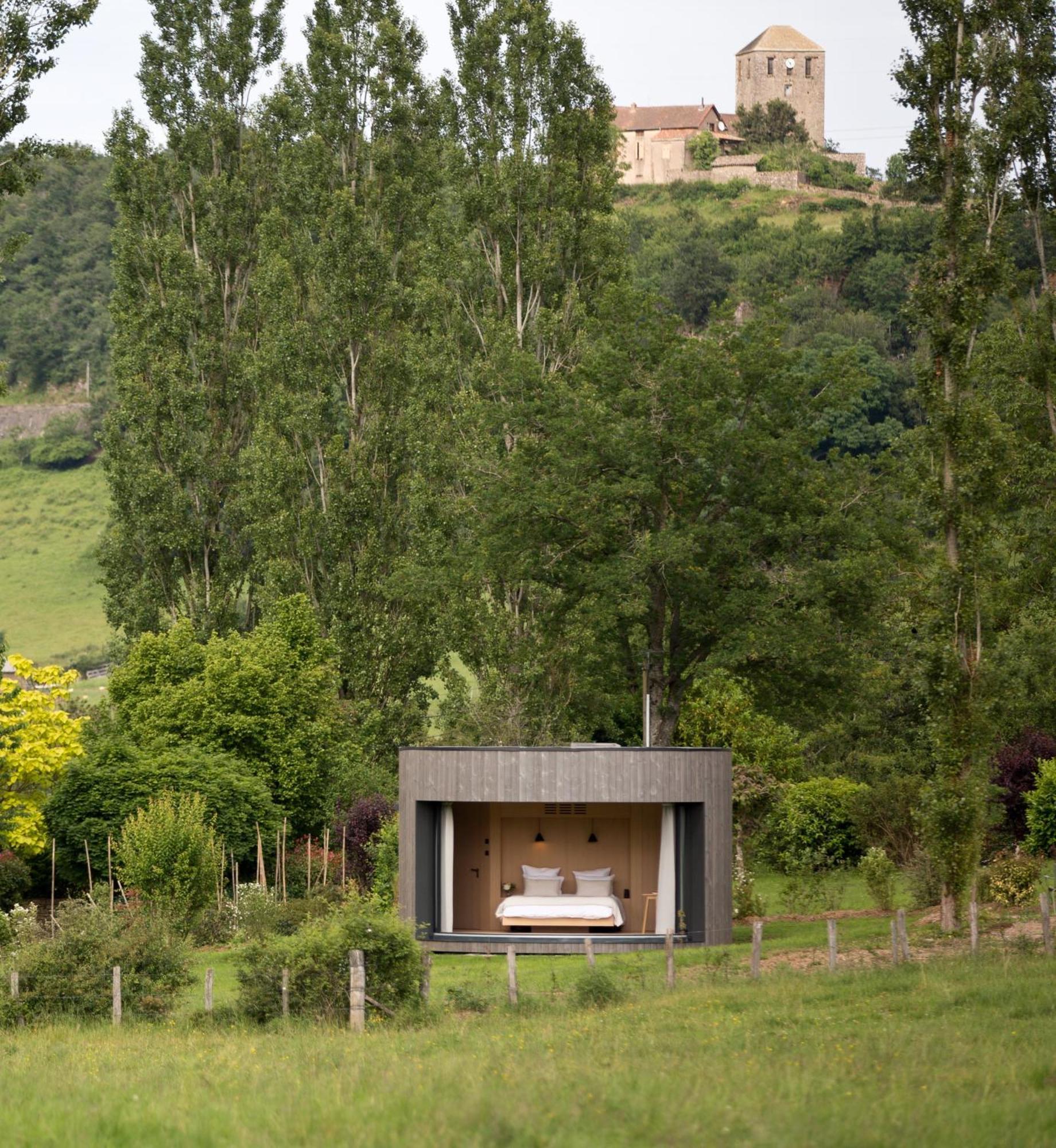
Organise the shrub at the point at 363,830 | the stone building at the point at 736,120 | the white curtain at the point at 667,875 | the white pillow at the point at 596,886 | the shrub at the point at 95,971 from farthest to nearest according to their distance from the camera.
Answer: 1. the stone building at the point at 736,120
2. the shrub at the point at 363,830
3. the white pillow at the point at 596,886
4. the white curtain at the point at 667,875
5. the shrub at the point at 95,971

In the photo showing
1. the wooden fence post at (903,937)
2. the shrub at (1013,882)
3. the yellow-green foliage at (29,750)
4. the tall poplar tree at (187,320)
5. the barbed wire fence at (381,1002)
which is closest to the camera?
the barbed wire fence at (381,1002)

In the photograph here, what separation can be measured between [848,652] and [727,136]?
125m

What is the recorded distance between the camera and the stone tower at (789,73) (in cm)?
15675

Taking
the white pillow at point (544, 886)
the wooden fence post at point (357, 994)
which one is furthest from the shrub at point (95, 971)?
the white pillow at point (544, 886)

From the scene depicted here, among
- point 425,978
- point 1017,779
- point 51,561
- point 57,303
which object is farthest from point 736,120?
point 425,978

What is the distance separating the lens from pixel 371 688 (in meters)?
35.3

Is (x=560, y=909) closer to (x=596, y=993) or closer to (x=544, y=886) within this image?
(x=544, y=886)

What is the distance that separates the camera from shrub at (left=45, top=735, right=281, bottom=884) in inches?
1254

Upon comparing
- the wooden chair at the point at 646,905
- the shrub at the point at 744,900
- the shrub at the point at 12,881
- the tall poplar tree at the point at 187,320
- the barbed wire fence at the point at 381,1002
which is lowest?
the shrub at the point at 12,881

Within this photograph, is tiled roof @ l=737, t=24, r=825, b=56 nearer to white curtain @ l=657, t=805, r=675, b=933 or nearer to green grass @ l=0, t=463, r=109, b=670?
green grass @ l=0, t=463, r=109, b=670

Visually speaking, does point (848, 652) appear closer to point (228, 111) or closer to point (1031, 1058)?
point (1031, 1058)

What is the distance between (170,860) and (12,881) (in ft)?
16.7

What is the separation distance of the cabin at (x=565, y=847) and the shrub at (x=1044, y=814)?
302 inches

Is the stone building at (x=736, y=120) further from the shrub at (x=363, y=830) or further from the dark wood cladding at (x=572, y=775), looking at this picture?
the dark wood cladding at (x=572, y=775)
